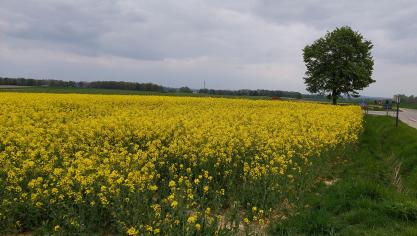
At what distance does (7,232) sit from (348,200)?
6.38 meters

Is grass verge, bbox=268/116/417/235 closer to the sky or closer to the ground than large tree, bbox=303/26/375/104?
closer to the ground

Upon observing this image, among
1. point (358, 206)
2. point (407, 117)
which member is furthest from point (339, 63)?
point (358, 206)

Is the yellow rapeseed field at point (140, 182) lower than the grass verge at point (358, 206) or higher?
higher

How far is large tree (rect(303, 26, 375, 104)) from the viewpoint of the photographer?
2066 inches

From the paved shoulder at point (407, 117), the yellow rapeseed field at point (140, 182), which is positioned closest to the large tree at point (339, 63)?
the paved shoulder at point (407, 117)

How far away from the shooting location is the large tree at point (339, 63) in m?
52.5

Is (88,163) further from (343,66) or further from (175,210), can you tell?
(343,66)

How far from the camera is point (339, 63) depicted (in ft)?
173

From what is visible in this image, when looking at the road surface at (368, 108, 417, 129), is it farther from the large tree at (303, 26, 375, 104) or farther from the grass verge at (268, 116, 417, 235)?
the grass verge at (268, 116, 417, 235)

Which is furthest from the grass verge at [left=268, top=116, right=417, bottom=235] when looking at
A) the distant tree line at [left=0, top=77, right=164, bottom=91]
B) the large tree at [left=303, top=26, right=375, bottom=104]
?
the distant tree line at [left=0, top=77, right=164, bottom=91]

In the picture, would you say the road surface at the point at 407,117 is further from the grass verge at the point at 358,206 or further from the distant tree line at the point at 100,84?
the distant tree line at the point at 100,84

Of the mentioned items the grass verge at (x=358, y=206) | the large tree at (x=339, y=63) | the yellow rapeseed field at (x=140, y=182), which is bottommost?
the grass verge at (x=358, y=206)

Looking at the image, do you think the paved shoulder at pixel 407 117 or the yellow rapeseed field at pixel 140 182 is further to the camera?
the paved shoulder at pixel 407 117

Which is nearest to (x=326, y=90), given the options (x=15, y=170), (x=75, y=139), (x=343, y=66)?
(x=343, y=66)
